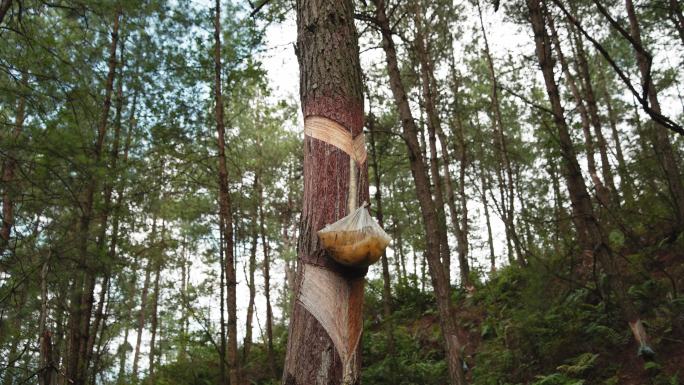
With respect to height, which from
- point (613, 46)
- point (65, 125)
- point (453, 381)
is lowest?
point (453, 381)

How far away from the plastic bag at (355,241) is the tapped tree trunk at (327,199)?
3.5 inches

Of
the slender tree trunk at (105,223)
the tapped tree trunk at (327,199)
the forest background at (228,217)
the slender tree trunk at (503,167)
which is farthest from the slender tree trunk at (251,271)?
the tapped tree trunk at (327,199)

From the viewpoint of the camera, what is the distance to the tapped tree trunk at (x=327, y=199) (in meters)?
1.49

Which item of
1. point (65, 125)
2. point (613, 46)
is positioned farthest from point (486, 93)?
point (65, 125)

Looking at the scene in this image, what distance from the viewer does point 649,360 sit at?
4953mm

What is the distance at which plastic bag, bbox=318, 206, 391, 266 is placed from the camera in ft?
4.74

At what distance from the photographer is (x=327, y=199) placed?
5.50ft

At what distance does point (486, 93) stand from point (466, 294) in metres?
7.57

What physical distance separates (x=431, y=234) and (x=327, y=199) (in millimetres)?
3520

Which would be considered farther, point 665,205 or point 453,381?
point 665,205

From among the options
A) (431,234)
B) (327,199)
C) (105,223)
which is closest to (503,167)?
(431,234)

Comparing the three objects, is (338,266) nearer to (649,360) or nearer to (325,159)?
(325,159)

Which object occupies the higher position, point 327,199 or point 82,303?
point 82,303

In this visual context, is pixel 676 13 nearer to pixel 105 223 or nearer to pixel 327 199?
pixel 327 199
